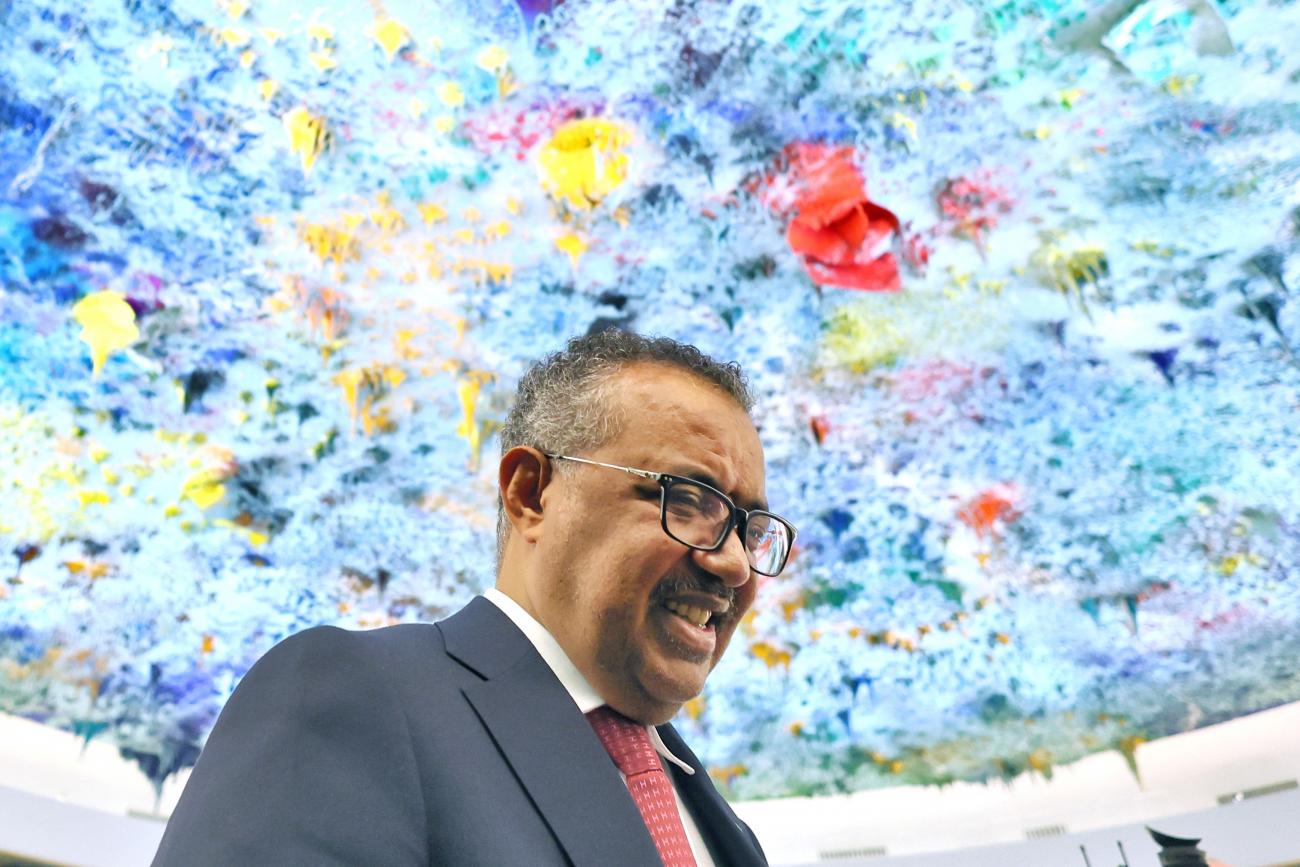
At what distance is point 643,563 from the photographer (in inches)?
51.4

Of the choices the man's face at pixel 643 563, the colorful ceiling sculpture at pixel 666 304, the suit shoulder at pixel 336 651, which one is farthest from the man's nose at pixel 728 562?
the colorful ceiling sculpture at pixel 666 304

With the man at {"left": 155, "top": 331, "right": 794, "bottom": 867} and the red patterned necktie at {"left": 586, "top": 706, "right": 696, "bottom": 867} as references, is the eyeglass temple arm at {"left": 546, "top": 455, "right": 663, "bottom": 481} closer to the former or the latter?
the man at {"left": 155, "top": 331, "right": 794, "bottom": 867}

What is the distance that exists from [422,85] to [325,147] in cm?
52

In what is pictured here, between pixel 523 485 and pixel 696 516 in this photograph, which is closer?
pixel 696 516

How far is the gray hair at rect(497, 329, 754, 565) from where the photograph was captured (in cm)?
144

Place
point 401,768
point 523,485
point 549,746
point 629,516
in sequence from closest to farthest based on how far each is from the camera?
point 401,768
point 549,746
point 629,516
point 523,485

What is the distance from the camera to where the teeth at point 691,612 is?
4.33ft

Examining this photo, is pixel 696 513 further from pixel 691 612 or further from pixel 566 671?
pixel 566 671

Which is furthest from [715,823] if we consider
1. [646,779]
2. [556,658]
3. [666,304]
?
[666,304]

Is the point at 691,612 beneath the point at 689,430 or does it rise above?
beneath

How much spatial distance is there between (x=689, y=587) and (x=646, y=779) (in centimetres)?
23

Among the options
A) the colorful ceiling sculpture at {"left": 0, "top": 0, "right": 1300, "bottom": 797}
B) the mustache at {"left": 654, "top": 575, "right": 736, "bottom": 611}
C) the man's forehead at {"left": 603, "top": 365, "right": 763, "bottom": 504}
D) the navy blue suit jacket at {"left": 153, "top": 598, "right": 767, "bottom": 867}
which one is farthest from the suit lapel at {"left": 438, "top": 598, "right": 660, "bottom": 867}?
the colorful ceiling sculpture at {"left": 0, "top": 0, "right": 1300, "bottom": 797}

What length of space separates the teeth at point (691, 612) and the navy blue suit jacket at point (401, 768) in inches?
6.8

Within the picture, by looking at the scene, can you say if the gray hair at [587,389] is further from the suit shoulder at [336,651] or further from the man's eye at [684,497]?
the suit shoulder at [336,651]
